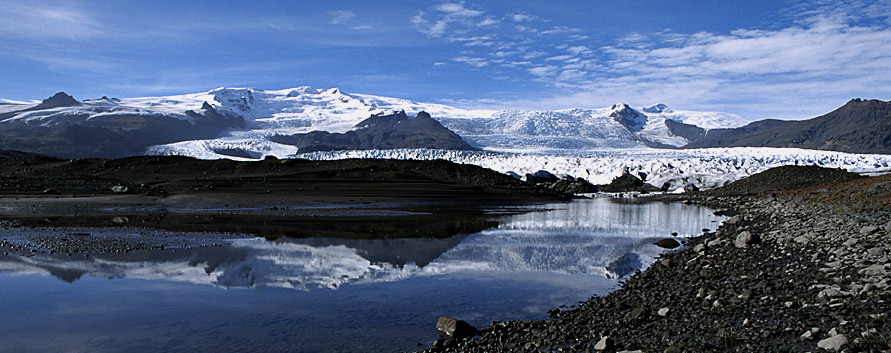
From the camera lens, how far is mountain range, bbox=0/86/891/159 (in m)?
72.3

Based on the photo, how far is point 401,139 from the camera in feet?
335

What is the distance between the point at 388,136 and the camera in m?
103

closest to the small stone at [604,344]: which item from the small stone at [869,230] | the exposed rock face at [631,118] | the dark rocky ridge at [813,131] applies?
the small stone at [869,230]

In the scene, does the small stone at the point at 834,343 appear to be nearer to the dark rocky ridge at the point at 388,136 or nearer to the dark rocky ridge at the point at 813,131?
the dark rocky ridge at the point at 388,136

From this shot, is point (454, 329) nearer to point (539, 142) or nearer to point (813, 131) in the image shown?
point (539, 142)

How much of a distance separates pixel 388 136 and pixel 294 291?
9521 cm

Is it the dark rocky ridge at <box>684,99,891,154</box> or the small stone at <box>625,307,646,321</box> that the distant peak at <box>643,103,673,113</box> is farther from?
the small stone at <box>625,307,646,321</box>

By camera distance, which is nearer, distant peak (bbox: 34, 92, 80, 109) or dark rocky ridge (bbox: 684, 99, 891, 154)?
distant peak (bbox: 34, 92, 80, 109)

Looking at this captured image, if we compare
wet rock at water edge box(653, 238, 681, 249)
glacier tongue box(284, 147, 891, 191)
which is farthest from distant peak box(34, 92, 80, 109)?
wet rock at water edge box(653, 238, 681, 249)

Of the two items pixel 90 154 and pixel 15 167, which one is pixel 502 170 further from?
pixel 90 154

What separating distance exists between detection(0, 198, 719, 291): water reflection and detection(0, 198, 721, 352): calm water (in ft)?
0.07

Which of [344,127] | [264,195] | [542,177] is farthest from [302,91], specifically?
[264,195]

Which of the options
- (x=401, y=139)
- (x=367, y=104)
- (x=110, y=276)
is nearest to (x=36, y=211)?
(x=110, y=276)

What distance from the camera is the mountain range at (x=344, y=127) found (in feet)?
237
